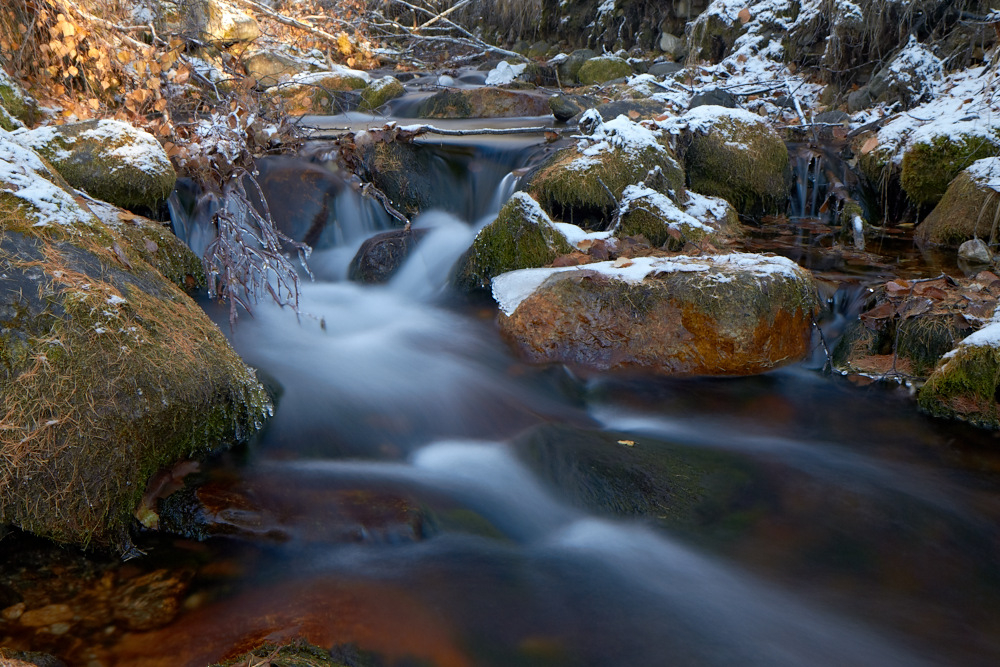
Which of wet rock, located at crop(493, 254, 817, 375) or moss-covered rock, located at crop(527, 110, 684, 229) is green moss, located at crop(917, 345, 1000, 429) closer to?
wet rock, located at crop(493, 254, 817, 375)

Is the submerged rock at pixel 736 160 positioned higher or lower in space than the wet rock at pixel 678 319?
higher

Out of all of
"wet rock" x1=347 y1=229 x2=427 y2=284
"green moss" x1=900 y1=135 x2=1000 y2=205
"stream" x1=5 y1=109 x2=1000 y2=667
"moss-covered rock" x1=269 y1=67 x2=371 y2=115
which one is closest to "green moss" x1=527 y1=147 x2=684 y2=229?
"wet rock" x1=347 y1=229 x2=427 y2=284

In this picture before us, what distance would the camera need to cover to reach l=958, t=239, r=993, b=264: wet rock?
5.54 meters

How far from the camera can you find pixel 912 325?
4.31 meters

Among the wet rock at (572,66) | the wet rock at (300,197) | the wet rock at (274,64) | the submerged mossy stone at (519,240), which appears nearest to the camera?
the submerged mossy stone at (519,240)

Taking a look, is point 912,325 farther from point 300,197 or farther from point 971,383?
point 300,197

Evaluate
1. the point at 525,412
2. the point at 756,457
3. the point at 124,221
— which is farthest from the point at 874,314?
the point at 124,221

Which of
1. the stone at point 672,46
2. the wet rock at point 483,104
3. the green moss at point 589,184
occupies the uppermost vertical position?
the stone at point 672,46

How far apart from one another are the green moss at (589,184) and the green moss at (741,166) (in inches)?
43.1

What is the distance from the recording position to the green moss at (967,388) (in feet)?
12.2

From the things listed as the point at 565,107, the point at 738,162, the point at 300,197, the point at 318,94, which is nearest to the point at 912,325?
the point at 738,162

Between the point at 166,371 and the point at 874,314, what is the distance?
4.11 metres

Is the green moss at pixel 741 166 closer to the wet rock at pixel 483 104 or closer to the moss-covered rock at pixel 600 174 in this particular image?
the moss-covered rock at pixel 600 174

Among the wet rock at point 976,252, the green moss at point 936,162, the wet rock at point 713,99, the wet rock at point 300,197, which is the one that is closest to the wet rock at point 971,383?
Answer: the wet rock at point 976,252
